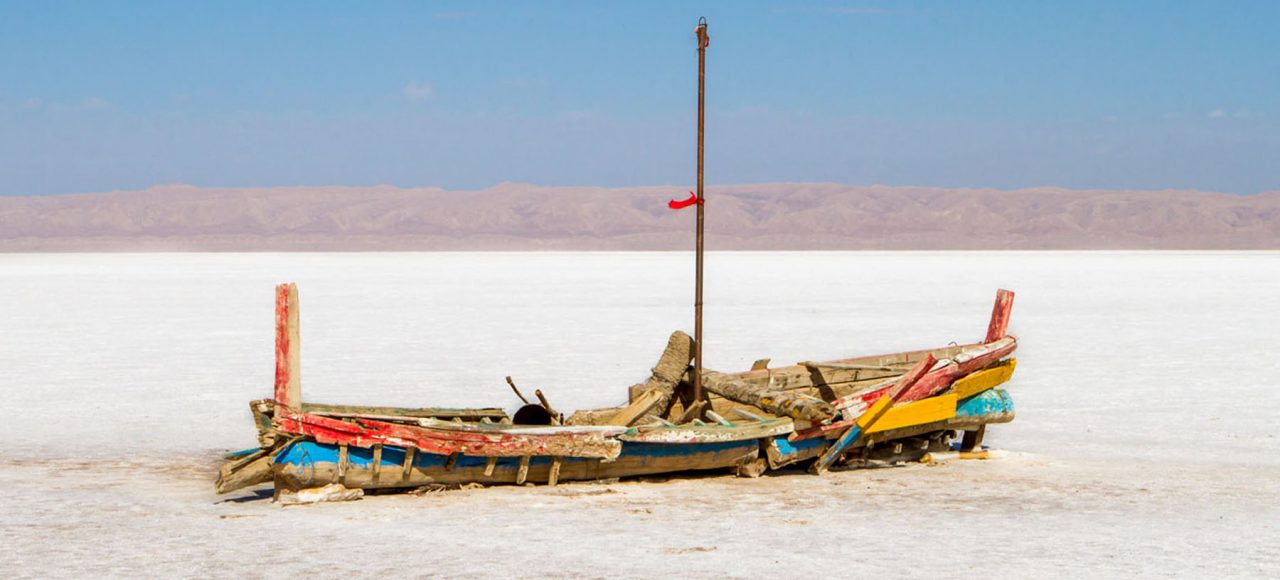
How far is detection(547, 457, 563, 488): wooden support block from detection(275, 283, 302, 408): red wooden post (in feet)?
4.79

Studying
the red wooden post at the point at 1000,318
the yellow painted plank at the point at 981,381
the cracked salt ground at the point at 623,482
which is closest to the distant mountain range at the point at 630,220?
the cracked salt ground at the point at 623,482

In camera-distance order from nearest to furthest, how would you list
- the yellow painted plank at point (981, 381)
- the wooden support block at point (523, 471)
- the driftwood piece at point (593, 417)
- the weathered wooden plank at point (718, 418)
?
the wooden support block at point (523, 471) < the weathered wooden plank at point (718, 418) < the driftwood piece at point (593, 417) < the yellow painted plank at point (981, 381)

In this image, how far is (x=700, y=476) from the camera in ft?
32.0

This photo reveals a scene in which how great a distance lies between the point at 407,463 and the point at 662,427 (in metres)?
1.53

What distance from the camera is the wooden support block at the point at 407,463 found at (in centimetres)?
865

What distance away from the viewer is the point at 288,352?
8789 millimetres

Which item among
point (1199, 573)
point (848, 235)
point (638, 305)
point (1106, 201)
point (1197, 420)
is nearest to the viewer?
point (1199, 573)

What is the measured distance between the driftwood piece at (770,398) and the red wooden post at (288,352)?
2.87 m

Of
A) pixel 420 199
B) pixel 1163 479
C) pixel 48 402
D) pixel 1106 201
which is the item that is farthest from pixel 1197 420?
pixel 420 199

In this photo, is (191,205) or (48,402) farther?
(191,205)

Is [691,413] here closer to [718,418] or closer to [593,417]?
[718,418]

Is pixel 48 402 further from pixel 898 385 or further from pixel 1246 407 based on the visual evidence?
pixel 1246 407

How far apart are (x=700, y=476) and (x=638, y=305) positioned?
59.8 ft

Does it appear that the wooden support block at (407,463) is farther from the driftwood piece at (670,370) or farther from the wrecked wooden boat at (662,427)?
the driftwood piece at (670,370)
